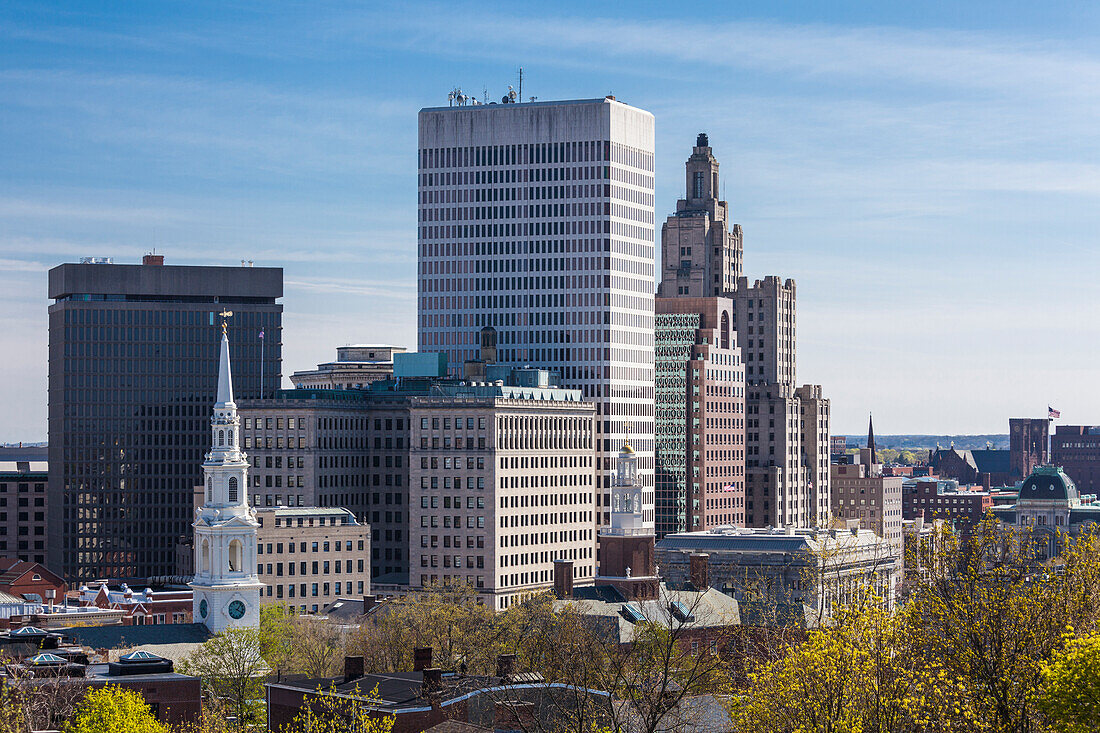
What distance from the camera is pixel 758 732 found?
102 meters

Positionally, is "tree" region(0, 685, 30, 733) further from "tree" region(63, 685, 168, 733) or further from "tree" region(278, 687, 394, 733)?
"tree" region(278, 687, 394, 733)

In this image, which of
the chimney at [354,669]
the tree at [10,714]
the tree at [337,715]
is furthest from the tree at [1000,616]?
the chimney at [354,669]

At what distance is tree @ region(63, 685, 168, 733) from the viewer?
404ft

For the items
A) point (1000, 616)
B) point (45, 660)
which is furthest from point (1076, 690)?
point (45, 660)

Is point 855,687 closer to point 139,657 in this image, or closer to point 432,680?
point 432,680

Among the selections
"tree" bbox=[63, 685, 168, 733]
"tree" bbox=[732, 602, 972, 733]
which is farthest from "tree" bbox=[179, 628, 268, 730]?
"tree" bbox=[732, 602, 972, 733]

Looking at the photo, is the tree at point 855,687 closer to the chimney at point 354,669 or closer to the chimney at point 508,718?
the chimney at point 508,718

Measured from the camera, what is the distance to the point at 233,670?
16762 cm

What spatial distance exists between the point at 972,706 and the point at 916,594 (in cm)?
1433

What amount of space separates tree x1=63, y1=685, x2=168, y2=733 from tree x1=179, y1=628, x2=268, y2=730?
28765mm

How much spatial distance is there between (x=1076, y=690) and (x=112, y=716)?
6277 cm

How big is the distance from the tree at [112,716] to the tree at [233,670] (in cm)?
2877

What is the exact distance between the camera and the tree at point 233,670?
16362 centimetres

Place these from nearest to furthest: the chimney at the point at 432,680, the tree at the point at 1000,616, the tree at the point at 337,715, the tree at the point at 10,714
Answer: the tree at the point at 1000,616 < the tree at the point at 10,714 < the tree at the point at 337,715 < the chimney at the point at 432,680
